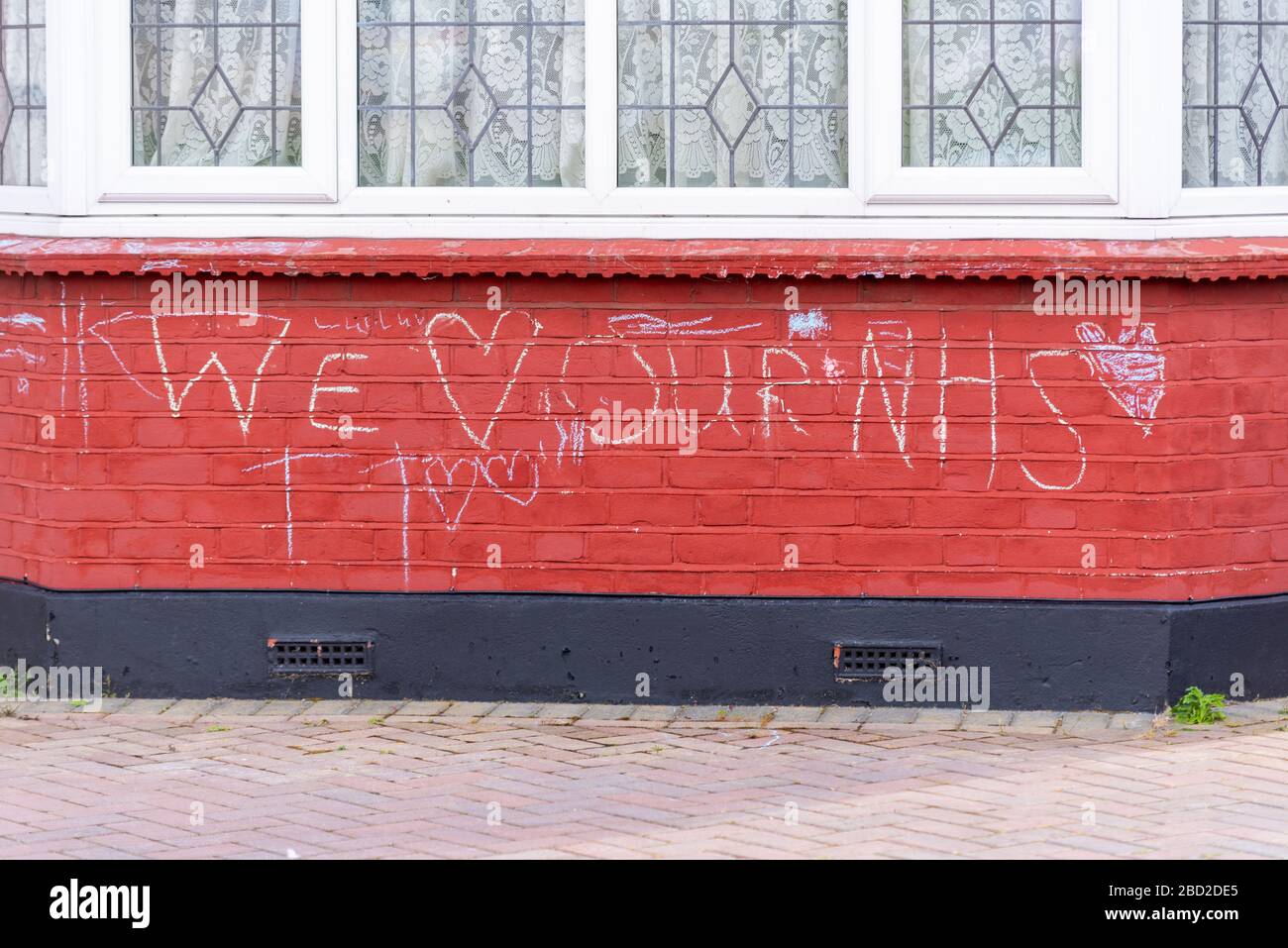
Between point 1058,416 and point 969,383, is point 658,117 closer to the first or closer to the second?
point 969,383

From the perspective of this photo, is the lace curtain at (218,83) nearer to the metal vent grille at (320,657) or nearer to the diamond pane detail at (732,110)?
the diamond pane detail at (732,110)

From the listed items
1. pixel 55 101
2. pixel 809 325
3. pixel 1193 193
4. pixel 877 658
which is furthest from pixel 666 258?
pixel 55 101

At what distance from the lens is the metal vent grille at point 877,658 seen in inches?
314

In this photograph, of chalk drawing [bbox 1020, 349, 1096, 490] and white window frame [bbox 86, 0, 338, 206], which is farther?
white window frame [bbox 86, 0, 338, 206]

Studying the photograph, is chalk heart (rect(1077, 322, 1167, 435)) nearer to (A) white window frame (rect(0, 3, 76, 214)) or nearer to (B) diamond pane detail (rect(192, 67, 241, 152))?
A: (B) diamond pane detail (rect(192, 67, 241, 152))

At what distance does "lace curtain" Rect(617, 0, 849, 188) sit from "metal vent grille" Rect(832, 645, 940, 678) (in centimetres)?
169

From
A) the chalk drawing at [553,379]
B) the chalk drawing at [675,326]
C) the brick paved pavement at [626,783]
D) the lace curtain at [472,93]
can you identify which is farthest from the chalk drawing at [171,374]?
the chalk drawing at [675,326]

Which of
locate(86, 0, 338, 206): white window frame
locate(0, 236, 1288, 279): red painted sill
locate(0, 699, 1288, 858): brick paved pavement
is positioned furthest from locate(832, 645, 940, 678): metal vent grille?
locate(86, 0, 338, 206): white window frame

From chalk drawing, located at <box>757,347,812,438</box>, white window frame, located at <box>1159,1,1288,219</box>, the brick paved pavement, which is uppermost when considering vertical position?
white window frame, located at <box>1159,1,1288,219</box>

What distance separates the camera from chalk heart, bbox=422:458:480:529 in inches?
318

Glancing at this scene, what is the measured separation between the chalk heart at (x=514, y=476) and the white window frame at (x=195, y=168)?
1.15 m

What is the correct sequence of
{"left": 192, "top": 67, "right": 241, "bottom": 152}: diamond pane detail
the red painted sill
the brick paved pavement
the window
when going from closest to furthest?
the brick paved pavement, the red painted sill, {"left": 192, "top": 67, "right": 241, "bottom": 152}: diamond pane detail, the window

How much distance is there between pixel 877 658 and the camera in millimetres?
8000

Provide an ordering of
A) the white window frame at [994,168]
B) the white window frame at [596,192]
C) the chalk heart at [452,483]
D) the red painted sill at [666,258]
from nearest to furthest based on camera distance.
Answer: the red painted sill at [666,258] < the white window frame at [994,168] < the white window frame at [596,192] < the chalk heart at [452,483]
